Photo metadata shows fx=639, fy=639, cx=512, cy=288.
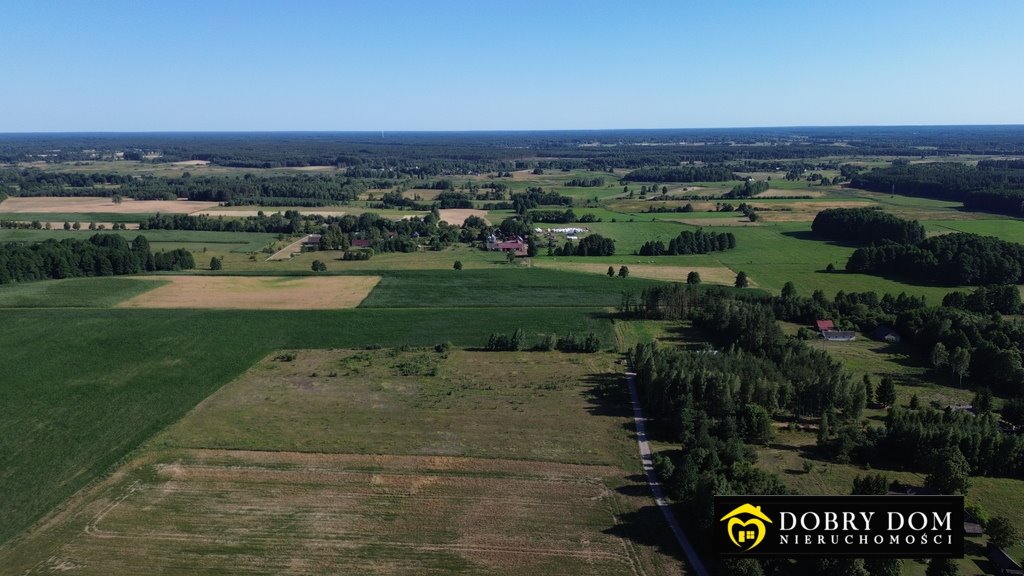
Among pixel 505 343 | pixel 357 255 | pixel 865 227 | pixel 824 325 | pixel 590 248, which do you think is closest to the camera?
pixel 505 343

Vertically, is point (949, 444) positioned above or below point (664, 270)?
below

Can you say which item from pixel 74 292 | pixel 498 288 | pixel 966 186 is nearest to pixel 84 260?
pixel 74 292

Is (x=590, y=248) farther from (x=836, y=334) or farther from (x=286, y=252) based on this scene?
(x=286, y=252)

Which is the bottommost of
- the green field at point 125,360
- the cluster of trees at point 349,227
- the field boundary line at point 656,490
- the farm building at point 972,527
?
the field boundary line at point 656,490

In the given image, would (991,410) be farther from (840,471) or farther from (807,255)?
(807,255)

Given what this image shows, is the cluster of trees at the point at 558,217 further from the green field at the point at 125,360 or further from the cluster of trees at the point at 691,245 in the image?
the green field at the point at 125,360

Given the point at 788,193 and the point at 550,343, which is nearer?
the point at 550,343

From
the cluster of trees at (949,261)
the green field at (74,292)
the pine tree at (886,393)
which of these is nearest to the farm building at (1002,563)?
the pine tree at (886,393)

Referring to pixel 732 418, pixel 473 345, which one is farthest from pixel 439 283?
pixel 732 418
